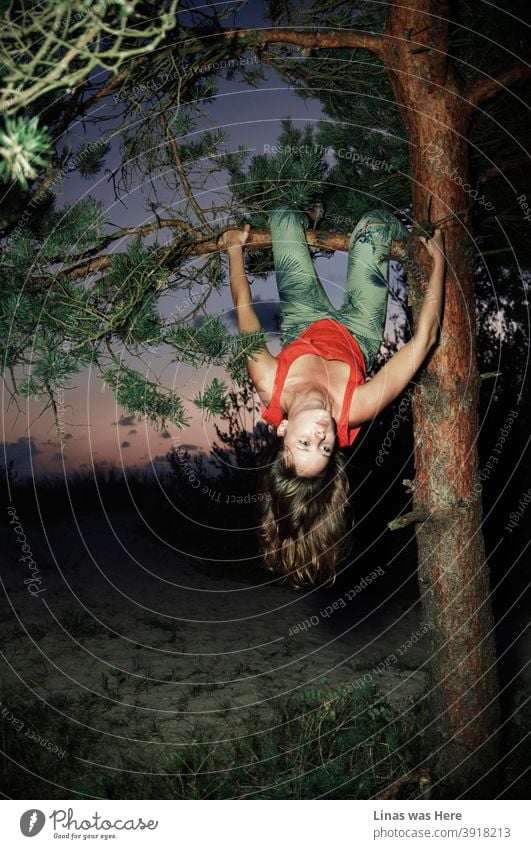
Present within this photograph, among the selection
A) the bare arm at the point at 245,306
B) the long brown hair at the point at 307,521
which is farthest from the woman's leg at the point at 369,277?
the long brown hair at the point at 307,521

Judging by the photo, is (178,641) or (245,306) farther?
(178,641)

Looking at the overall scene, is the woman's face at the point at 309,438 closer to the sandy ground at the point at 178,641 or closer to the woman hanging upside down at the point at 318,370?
the woman hanging upside down at the point at 318,370

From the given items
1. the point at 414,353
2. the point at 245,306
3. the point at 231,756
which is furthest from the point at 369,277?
the point at 231,756

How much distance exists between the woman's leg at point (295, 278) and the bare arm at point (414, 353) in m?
0.52

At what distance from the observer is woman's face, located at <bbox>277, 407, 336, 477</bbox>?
2840 mm

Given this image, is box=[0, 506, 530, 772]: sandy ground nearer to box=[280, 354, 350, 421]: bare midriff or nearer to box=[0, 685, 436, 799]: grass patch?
box=[0, 685, 436, 799]: grass patch

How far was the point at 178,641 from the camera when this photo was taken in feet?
19.8

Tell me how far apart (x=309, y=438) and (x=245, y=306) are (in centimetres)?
66

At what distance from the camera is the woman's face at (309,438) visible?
112 inches

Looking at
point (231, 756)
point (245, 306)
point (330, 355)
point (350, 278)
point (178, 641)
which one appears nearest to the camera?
point (245, 306)

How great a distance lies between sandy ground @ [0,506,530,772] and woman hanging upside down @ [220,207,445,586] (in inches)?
67.0

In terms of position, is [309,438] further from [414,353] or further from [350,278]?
[350,278]

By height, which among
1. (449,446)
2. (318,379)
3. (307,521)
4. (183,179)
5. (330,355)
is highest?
(183,179)

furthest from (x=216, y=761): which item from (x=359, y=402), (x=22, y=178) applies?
(x=22, y=178)
